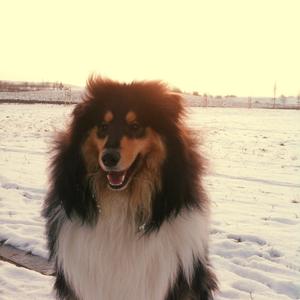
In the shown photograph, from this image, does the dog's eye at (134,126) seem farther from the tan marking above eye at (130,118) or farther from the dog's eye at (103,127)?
the dog's eye at (103,127)

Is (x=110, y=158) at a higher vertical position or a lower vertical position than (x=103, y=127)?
lower

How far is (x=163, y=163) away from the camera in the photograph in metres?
2.98

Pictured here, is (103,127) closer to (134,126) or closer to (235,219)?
(134,126)

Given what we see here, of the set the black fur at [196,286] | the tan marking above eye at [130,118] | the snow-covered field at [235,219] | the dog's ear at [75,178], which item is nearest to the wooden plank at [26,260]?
the snow-covered field at [235,219]

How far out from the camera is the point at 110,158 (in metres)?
2.77

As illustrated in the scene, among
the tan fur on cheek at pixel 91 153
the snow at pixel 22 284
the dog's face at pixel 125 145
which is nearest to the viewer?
the dog's face at pixel 125 145

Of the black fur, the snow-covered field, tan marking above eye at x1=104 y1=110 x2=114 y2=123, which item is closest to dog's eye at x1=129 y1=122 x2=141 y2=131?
tan marking above eye at x1=104 y1=110 x2=114 y2=123

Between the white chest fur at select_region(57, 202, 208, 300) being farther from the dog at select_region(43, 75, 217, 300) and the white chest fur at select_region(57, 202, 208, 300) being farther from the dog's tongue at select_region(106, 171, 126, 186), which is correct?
the dog's tongue at select_region(106, 171, 126, 186)

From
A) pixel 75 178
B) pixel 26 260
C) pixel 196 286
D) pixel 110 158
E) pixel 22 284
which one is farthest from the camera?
pixel 26 260

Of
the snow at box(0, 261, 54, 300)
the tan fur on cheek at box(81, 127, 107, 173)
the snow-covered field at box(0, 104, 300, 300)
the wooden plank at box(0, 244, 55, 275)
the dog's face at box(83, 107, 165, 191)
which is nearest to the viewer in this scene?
the dog's face at box(83, 107, 165, 191)

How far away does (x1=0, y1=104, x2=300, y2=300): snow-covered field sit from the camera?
392cm

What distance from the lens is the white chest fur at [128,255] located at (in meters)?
3.04

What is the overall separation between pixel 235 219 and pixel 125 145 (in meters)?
3.40

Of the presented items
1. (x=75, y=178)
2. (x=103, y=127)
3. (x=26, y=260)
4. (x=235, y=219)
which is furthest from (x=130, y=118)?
(x=235, y=219)
